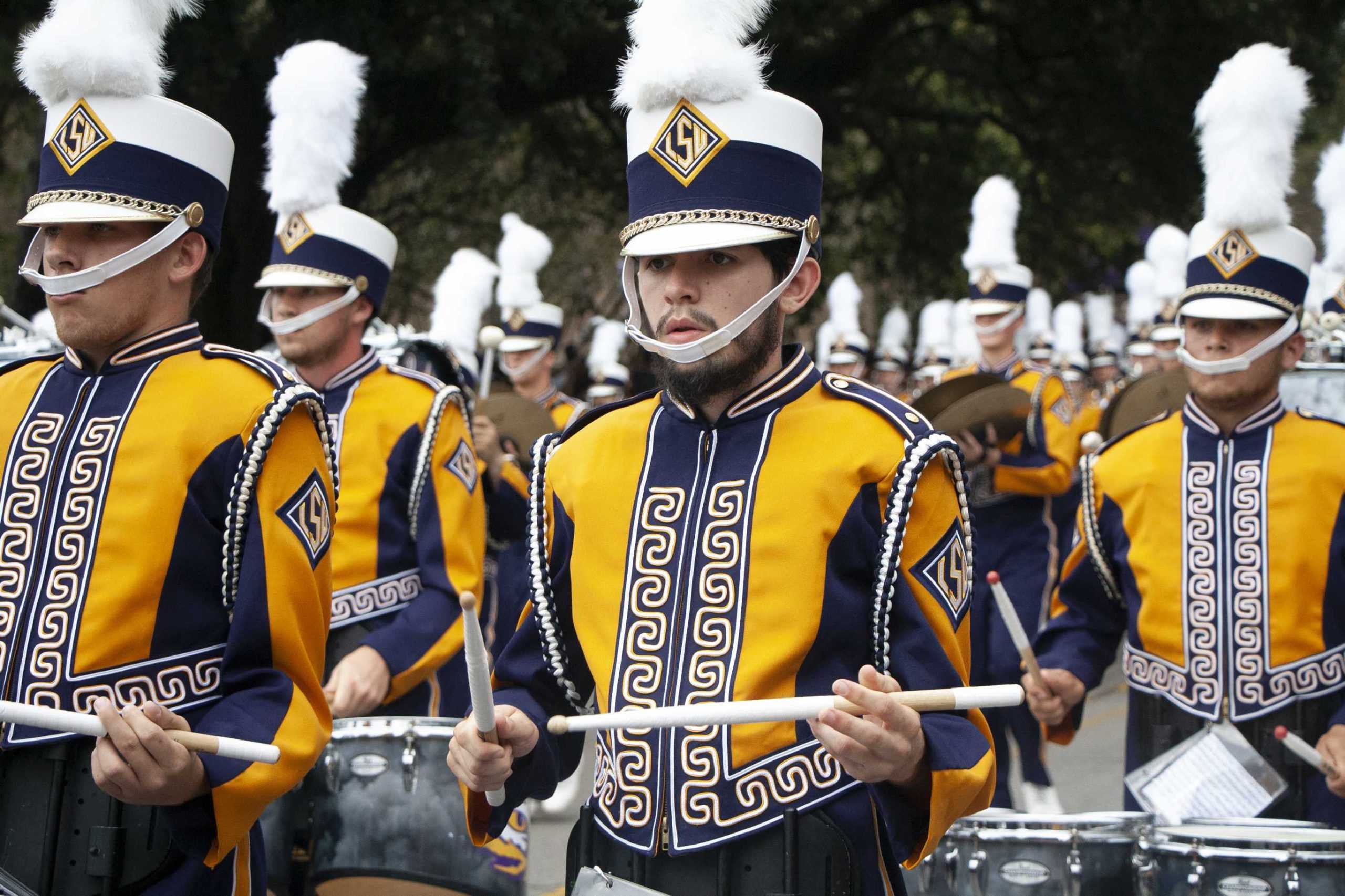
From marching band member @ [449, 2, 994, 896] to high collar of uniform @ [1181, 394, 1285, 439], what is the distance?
251 centimetres

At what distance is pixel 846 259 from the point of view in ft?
70.0

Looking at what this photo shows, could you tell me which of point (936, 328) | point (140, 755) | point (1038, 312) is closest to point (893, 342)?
point (936, 328)

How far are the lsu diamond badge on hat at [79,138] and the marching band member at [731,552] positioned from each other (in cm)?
101

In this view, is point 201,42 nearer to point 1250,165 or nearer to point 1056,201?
point 1250,165

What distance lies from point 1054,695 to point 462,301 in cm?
585

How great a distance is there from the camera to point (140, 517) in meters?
3.33

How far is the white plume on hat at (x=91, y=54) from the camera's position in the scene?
11.6 feet

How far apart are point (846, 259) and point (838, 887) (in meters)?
18.6

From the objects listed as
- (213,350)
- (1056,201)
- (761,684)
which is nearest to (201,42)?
(213,350)

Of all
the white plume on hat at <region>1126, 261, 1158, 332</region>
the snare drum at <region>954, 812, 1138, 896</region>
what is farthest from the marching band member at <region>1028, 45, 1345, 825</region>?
the white plume on hat at <region>1126, 261, 1158, 332</region>

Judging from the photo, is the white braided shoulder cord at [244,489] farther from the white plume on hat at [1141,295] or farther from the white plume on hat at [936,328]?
the white plume on hat at [936,328]

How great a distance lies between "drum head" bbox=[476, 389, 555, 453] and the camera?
9.39 meters

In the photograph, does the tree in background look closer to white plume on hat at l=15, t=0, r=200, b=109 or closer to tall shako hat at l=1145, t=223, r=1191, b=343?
tall shako hat at l=1145, t=223, r=1191, b=343

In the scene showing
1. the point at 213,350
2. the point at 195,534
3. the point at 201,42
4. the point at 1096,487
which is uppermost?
the point at 201,42
